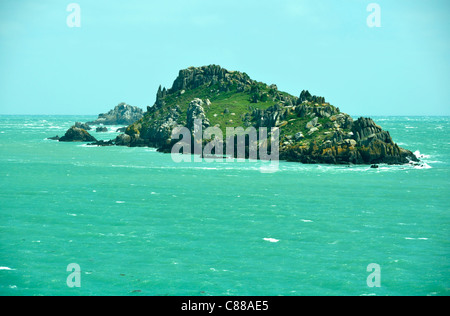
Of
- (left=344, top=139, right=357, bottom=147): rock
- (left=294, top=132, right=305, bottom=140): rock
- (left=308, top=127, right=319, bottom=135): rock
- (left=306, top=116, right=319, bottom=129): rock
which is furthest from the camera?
(left=306, top=116, right=319, bottom=129): rock

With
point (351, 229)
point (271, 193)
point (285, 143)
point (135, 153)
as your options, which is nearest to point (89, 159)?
point (135, 153)

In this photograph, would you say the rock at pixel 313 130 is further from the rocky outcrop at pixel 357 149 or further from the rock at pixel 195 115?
the rock at pixel 195 115

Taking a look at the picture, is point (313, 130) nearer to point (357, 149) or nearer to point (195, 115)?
point (357, 149)

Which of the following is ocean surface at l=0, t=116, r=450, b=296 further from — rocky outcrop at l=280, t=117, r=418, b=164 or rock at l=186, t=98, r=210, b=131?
rock at l=186, t=98, r=210, b=131

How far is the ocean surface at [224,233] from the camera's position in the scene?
45.9 m

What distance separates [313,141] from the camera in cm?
15225

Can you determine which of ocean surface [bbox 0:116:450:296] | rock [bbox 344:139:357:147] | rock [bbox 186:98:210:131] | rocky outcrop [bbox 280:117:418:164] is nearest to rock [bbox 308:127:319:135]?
rocky outcrop [bbox 280:117:418:164]

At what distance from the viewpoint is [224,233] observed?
62.9 meters

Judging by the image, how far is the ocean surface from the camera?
45.9 metres

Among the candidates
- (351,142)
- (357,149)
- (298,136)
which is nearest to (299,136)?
(298,136)

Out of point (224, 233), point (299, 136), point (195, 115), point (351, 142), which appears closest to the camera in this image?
point (224, 233)

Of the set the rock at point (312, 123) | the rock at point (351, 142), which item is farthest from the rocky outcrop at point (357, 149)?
the rock at point (312, 123)

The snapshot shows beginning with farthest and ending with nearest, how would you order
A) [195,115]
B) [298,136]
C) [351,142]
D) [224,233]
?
1. [195,115]
2. [298,136]
3. [351,142]
4. [224,233]
